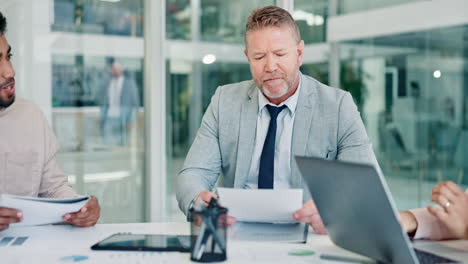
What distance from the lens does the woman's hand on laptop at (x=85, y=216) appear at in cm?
210

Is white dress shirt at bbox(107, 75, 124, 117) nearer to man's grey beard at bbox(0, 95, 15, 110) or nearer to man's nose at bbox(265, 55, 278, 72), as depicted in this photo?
man's grey beard at bbox(0, 95, 15, 110)

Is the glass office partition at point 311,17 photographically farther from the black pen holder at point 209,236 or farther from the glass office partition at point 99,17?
the black pen holder at point 209,236

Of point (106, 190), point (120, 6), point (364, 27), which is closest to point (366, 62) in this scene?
point (364, 27)

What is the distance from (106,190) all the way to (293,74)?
109 inches

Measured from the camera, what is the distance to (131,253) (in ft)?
5.60

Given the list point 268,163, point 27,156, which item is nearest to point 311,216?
point 268,163

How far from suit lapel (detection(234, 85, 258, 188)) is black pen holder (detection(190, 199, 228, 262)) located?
0.89 meters

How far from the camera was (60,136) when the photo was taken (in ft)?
14.8

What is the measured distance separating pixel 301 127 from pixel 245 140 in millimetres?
262

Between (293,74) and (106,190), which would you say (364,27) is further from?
(106,190)

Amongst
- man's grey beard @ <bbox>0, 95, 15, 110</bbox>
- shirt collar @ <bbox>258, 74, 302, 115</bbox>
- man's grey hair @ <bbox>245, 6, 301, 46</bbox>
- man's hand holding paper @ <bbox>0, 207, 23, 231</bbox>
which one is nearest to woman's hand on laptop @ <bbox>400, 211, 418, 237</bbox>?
shirt collar @ <bbox>258, 74, 302, 115</bbox>

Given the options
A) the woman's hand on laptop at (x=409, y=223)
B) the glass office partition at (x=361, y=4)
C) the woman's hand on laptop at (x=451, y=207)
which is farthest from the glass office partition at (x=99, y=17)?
the woman's hand on laptop at (x=451, y=207)

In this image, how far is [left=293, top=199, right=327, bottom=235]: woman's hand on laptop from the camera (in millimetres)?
1942

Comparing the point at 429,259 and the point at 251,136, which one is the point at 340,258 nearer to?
the point at 429,259
